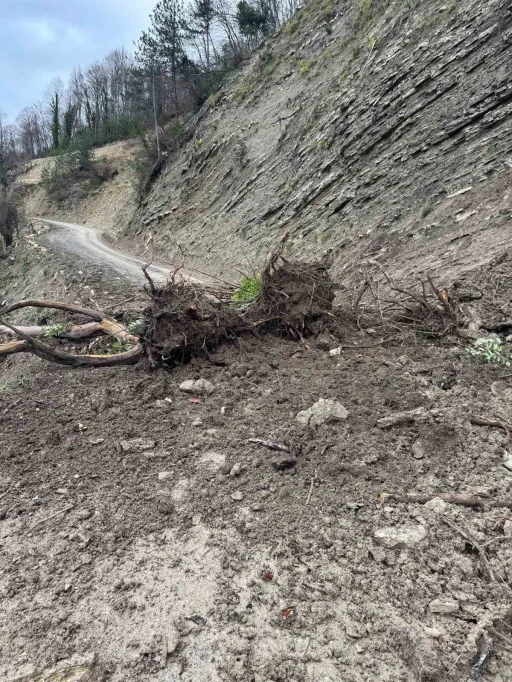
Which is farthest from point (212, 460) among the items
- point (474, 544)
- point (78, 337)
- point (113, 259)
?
point (113, 259)

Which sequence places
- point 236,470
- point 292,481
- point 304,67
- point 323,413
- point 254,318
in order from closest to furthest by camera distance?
point 292,481, point 236,470, point 323,413, point 254,318, point 304,67

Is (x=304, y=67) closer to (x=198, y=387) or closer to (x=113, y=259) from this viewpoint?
(x=113, y=259)

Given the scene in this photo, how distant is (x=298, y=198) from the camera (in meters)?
12.8

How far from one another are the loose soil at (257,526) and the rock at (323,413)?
0.08 meters

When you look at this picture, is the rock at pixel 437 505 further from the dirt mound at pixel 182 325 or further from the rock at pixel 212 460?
the dirt mound at pixel 182 325

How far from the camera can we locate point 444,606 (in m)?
1.94

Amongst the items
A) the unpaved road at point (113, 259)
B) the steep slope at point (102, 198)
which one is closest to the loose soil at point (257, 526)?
the unpaved road at point (113, 259)

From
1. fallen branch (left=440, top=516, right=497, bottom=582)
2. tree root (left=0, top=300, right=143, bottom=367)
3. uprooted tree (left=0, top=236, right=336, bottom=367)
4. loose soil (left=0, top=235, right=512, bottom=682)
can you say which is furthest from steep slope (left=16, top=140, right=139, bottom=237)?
fallen branch (left=440, top=516, right=497, bottom=582)

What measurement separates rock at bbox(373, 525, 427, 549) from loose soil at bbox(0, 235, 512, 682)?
0.05ft

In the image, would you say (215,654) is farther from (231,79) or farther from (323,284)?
(231,79)

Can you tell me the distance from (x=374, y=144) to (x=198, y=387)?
350 inches

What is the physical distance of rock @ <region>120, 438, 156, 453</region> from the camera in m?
3.31

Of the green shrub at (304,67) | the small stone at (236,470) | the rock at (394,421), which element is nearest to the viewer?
the small stone at (236,470)

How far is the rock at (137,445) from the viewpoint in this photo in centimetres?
331
